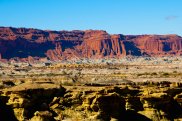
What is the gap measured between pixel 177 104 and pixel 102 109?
24.5ft

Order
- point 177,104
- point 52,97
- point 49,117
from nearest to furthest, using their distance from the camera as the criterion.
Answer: point 49,117 < point 52,97 < point 177,104

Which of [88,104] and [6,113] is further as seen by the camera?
[88,104]

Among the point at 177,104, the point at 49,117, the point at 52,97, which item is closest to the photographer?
the point at 49,117

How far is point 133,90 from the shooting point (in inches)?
1406

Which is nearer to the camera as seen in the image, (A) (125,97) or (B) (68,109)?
(B) (68,109)

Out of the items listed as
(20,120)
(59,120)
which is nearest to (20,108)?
(20,120)

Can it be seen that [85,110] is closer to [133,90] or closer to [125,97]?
[125,97]

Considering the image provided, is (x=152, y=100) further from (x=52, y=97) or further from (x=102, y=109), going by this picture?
(x=52, y=97)

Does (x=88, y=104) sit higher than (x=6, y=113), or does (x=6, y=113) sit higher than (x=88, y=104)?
(x=88, y=104)

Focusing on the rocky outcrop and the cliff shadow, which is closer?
the cliff shadow

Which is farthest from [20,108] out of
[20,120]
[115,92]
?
[115,92]

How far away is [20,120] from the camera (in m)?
29.2

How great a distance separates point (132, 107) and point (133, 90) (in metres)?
2.73

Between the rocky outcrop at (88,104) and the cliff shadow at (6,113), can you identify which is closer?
the cliff shadow at (6,113)
